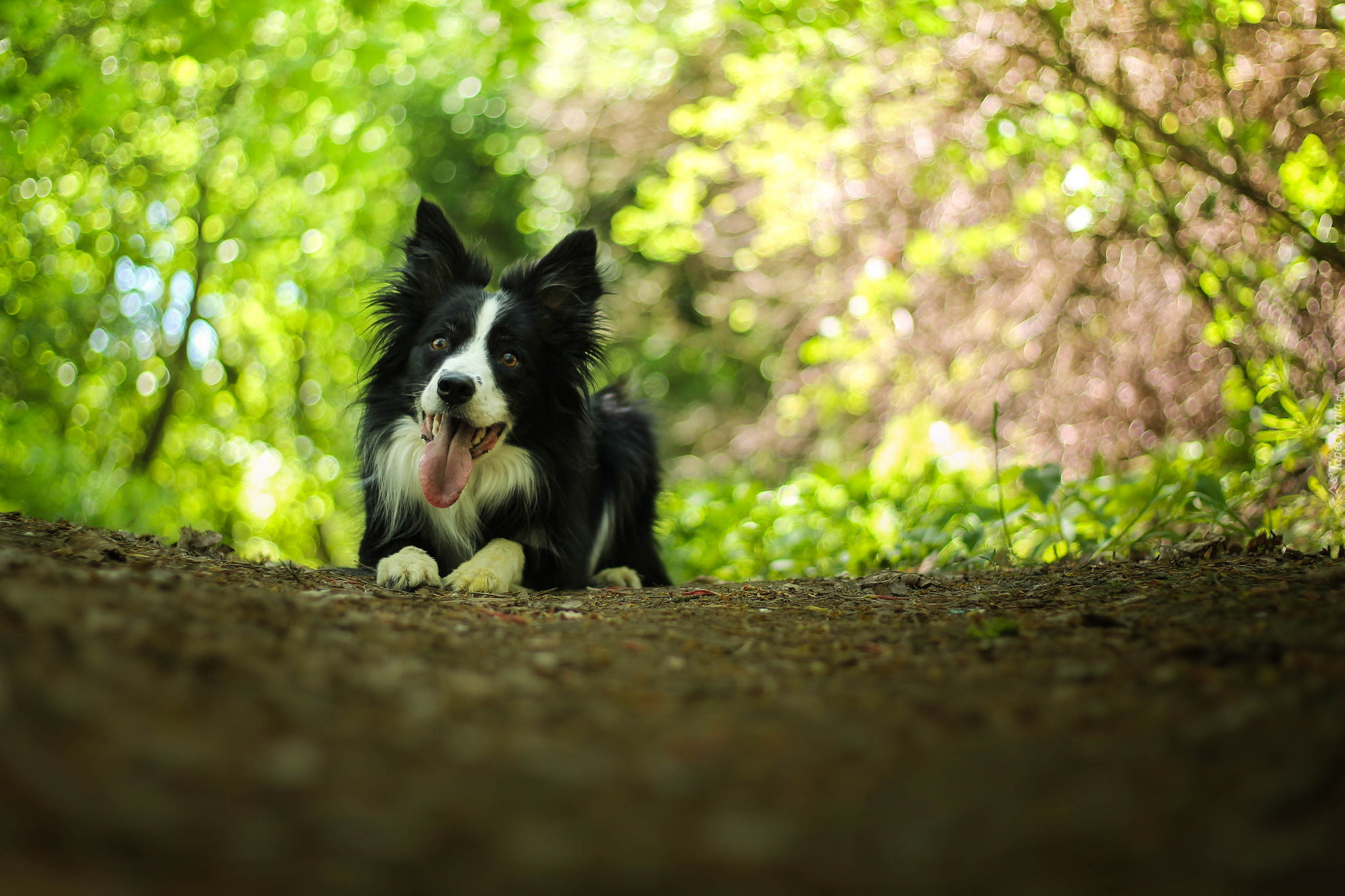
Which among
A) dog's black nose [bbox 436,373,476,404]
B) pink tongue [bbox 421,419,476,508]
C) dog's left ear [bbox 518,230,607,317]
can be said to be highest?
dog's left ear [bbox 518,230,607,317]

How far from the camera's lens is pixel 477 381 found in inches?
141

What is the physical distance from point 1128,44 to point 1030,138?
0.66 meters

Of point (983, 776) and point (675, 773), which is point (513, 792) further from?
point (983, 776)

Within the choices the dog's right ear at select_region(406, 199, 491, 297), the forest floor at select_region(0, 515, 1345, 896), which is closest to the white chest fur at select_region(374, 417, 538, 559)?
the dog's right ear at select_region(406, 199, 491, 297)

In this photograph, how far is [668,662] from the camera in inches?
72.1

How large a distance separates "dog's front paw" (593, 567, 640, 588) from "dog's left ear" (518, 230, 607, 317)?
1314 millimetres

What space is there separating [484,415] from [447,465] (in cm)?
26

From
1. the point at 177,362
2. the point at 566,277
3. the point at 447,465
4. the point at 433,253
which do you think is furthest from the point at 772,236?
the point at 177,362

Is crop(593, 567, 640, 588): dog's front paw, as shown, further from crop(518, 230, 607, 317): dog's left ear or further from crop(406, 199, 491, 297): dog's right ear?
crop(406, 199, 491, 297): dog's right ear

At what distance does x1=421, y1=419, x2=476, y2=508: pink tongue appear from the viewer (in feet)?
12.0

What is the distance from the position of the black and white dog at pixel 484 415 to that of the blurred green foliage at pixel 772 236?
1.51 ft

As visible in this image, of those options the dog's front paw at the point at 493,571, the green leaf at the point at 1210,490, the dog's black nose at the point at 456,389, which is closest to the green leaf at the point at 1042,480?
the green leaf at the point at 1210,490

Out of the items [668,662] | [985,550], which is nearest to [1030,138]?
[985,550]

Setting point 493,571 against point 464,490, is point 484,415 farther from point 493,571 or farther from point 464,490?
point 493,571
